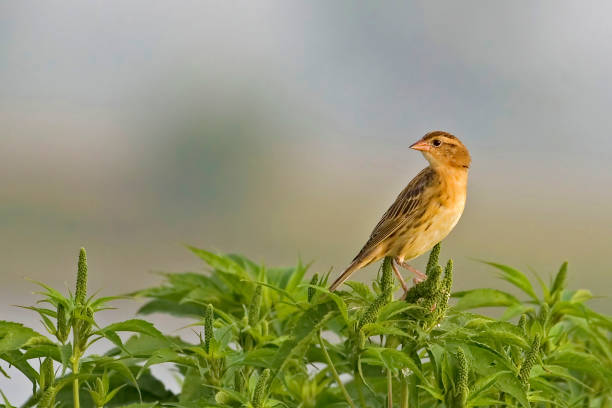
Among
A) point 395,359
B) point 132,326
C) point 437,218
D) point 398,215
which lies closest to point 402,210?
point 398,215

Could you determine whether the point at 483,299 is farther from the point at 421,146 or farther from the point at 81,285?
the point at 81,285

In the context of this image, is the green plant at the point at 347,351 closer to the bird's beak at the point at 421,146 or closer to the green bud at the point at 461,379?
the green bud at the point at 461,379

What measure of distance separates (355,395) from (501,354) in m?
0.74

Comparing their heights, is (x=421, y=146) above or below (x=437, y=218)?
above

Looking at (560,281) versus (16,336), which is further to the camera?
(560,281)

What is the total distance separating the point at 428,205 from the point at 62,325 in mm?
2225

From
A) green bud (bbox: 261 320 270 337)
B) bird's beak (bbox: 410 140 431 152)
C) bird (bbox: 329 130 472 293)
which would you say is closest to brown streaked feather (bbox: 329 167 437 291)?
bird (bbox: 329 130 472 293)

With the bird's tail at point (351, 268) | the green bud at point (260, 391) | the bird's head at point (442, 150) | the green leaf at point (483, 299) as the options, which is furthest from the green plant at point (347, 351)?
the bird's head at point (442, 150)

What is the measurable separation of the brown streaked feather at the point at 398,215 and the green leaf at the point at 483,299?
Result: 2.06 feet

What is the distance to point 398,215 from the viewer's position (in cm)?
406

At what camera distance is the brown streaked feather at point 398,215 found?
3.82m

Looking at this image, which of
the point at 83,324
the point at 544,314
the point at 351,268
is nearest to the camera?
the point at 83,324

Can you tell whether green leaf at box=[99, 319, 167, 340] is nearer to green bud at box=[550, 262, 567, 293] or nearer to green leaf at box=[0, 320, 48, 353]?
green leaf at box=[0, 320, 48, 353]

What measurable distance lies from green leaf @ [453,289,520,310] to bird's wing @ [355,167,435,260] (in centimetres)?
75
